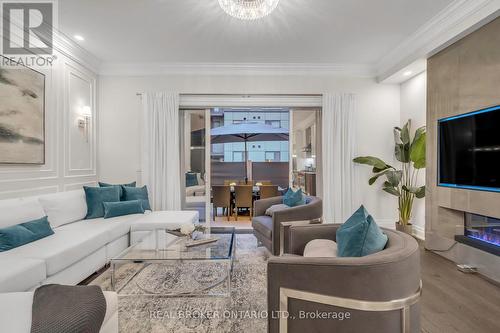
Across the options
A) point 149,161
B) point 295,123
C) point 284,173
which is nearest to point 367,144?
point 295,123

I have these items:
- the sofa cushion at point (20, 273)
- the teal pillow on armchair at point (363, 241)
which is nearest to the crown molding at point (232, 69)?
the sofa cushion at point (20, 273)

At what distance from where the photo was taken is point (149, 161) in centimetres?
457

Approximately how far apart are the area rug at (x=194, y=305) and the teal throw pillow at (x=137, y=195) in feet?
3.91

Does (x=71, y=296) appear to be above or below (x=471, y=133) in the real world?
below

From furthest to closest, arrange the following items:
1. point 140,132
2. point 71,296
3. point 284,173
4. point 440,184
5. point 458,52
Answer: point 284,173
point 140,132
point 440,184
point 458,52
point 71,296

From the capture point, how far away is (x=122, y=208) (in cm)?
371

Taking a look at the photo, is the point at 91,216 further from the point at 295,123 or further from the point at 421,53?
the point at 421,53

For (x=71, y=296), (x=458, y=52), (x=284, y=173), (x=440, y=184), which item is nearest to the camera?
(x=71, y=296)

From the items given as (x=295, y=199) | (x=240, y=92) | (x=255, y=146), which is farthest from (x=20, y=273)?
(x=255, y=146)

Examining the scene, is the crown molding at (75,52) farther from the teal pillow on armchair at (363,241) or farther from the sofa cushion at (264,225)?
the teal pillow on armchair at (363,241)

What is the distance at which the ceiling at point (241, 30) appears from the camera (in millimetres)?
2941

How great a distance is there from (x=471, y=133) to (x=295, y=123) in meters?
3.01

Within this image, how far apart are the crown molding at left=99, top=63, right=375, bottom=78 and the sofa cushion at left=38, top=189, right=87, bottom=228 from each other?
2.25 m

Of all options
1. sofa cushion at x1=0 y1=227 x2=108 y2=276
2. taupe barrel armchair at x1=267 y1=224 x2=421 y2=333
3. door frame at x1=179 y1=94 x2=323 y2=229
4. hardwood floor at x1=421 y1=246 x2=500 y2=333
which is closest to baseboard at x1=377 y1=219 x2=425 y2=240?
hardwood floor at x1=421 y1=246 x2=500 y2=333
